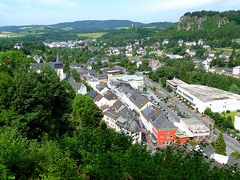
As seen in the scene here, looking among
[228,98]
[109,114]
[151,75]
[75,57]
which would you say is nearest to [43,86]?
[109,114]

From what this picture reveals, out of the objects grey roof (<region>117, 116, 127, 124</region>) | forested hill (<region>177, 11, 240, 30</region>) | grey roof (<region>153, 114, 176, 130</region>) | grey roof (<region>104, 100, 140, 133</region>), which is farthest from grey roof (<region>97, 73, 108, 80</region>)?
forested hill (<region>177, 11, 240, 30</region>)

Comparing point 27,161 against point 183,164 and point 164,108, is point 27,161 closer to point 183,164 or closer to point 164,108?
point 183,164

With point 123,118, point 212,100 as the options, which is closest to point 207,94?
point 212,100

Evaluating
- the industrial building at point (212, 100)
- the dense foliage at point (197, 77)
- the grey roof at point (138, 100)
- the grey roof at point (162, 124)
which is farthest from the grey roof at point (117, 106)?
the dense foliage at point (197, 77)

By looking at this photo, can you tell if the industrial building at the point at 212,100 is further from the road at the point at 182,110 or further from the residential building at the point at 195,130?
the residential building at the point at 195,130

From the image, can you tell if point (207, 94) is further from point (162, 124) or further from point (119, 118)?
point (119, 118)

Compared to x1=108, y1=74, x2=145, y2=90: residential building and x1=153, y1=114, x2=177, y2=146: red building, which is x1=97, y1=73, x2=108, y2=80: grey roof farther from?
x1=153, y1=114, x2=177, y2=146: red building
